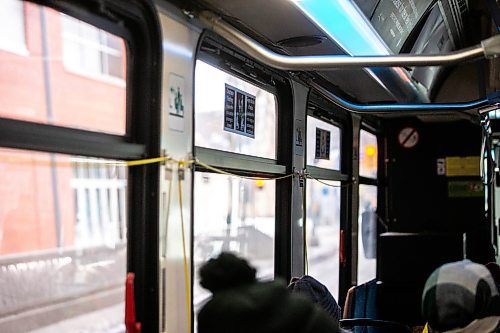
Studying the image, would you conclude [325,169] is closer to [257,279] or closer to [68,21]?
[68,21]

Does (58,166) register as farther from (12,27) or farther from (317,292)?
(317,292)

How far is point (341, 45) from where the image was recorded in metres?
2.24

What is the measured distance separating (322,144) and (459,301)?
2329 millimetres

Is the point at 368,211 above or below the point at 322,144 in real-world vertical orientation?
below

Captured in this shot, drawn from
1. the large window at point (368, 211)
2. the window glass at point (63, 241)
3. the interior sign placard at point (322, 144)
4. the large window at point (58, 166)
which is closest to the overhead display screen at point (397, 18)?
the interior sign placard at point (322, 144)

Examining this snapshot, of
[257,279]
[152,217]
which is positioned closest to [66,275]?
[152,217]

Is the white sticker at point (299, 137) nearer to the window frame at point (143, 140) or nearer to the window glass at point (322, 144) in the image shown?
the window glass at point (322, 144)

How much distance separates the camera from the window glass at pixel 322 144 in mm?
3374

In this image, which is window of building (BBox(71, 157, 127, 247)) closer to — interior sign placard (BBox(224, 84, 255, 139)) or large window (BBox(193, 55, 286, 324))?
large window (BBox(193, 55, 286, 324))

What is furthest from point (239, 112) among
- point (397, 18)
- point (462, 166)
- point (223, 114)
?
point (462, 166)

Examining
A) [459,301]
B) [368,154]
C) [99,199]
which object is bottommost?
[459,301]

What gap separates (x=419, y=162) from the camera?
466 cm

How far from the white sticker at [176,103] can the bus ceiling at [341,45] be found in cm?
23

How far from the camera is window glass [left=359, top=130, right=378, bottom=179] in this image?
4504 mm
